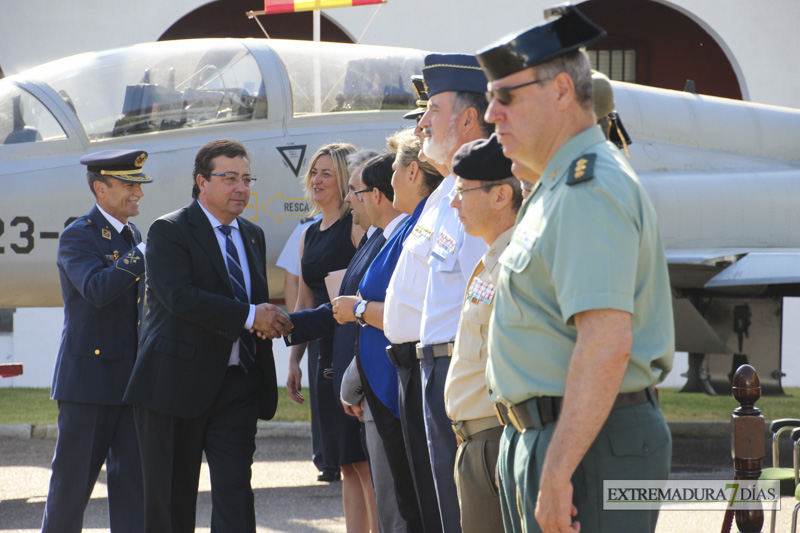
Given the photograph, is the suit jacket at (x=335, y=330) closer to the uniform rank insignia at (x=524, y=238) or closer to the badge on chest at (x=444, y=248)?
the badge on chest at (x=444, y=248)

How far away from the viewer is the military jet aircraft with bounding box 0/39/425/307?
5445 millimetres

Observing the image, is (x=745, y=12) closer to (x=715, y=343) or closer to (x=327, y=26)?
(x=327, y=26)

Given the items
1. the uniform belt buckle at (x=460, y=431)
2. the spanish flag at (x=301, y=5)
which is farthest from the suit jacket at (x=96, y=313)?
the spanish flag at (x=301, y=5)

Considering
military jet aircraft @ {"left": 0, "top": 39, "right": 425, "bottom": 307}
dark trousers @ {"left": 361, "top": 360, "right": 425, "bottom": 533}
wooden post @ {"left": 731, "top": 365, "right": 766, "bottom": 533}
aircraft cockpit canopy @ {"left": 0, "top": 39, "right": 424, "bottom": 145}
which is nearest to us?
dark trousers @ {"left": 361, "top": 360, "right": 425, "bottom": 533}

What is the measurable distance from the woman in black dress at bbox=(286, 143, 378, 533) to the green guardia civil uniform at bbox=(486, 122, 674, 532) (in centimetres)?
238

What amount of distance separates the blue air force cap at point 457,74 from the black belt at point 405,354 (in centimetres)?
90

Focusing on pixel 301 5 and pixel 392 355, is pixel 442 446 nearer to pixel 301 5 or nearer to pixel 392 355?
pixel 392 355

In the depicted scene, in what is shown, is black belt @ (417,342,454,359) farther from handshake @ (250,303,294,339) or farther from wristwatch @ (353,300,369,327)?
handshake @ (250,303,294,339)

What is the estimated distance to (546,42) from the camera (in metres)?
1.90

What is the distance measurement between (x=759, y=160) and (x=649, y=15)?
25.1 ft

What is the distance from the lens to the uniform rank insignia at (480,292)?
2383 mm

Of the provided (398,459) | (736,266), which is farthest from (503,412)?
(736,266)

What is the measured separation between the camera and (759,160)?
7484 millimetres

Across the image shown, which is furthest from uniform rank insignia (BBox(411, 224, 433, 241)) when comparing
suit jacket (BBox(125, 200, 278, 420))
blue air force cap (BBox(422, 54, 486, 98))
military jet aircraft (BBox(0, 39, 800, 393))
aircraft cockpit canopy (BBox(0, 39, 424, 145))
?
aircraft cockpit canopy (BBox(0, 39, 424, 145))
